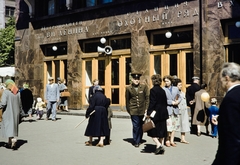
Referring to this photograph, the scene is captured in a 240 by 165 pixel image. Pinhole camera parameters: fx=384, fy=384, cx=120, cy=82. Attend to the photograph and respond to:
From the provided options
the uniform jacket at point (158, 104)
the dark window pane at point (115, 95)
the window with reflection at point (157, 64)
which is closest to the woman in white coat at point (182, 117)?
the uniform jacket at point (158, 104)

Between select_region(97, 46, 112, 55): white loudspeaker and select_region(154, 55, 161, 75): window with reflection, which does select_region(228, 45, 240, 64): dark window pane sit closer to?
select_region(154, 55, 161, 75): window with reflection

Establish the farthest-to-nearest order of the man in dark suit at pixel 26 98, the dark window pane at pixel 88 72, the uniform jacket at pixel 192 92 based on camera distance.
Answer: the dark window pane at pixel 88 72 → the man in dark suit at pixel 26 98 → the uniform jacket at pixel 192 92

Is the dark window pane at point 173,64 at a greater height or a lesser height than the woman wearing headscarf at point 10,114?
greater

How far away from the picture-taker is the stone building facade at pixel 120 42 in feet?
52.1

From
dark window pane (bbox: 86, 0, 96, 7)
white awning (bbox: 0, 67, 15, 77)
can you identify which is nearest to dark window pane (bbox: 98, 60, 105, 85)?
dark window pane (bbox: 86, 0, 96, 7)

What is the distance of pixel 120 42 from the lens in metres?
20.0

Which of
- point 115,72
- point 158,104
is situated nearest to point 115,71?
point 115,72

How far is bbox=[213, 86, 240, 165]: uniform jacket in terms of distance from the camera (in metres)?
3.64

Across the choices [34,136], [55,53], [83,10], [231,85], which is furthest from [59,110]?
[231,85]

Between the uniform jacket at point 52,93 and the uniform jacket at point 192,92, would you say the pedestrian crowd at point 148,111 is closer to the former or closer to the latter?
the uniform jacket at point 192,92

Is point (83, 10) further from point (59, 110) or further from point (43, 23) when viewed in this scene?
point (59, 110)

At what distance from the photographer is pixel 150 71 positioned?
1852cm

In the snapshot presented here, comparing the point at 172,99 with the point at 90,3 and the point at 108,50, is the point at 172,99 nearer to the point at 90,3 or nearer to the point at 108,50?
the point at 108,50

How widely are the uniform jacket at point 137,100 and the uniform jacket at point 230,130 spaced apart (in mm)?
6014
